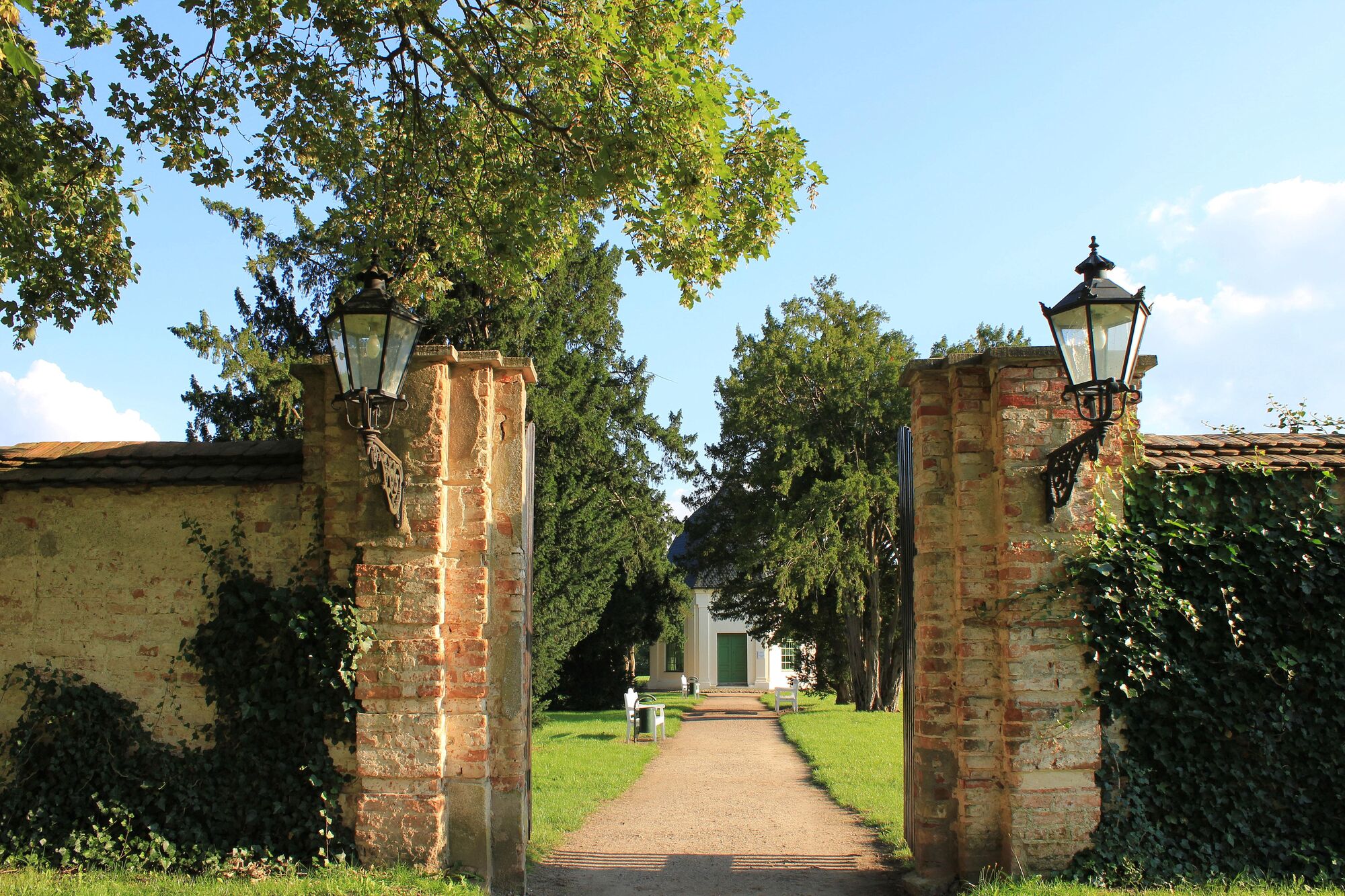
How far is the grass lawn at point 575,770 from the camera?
27.9 ft

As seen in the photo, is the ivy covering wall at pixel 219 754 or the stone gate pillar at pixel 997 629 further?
the ivy covering wall at pixel 219 754

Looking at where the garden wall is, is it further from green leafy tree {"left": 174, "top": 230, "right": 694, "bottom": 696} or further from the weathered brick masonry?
green leafy tree {"left": 174, "top": 230, "right": 694, "bottom": 696}

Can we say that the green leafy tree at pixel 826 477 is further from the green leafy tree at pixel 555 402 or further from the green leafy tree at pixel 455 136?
the green leafy tree at pixel 455 136

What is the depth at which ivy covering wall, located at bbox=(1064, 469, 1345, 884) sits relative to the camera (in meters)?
5.45

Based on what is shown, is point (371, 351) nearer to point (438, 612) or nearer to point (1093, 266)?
point (438, 612)

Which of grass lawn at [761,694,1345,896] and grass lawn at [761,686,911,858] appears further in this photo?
grass lawn at [761,686,911,858]

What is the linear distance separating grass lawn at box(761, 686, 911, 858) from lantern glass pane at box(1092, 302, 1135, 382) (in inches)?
166

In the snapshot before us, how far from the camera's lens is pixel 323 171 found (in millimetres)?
8984

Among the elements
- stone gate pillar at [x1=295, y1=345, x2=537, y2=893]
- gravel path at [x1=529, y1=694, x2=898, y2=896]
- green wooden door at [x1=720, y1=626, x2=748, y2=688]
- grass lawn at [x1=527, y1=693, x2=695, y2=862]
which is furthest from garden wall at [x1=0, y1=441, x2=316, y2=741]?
green wooden door at [x1=720, y1=626, x2=748, y2=688]

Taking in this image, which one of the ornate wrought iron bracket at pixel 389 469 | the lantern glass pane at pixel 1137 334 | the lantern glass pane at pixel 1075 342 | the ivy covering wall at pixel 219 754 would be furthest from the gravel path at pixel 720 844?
the lantern glass pane at pixel 1137 334

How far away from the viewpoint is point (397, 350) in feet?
16.9

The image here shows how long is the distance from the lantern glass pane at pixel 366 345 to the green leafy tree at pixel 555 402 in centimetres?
926

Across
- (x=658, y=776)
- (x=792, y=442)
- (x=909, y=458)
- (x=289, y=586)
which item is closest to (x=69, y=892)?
(x=289, y=586)

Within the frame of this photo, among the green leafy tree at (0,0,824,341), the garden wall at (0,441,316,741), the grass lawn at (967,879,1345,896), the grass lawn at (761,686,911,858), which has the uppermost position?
the green leafy tree at (0,0,824,341)
